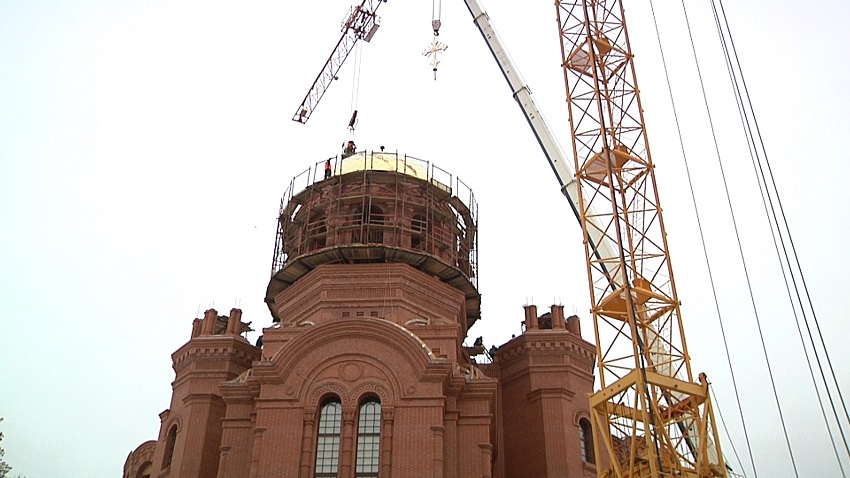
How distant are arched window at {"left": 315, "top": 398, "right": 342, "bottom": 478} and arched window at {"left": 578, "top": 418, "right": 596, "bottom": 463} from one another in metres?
10.7

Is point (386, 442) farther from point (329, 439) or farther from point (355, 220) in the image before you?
point (355, 220)

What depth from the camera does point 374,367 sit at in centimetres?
2841

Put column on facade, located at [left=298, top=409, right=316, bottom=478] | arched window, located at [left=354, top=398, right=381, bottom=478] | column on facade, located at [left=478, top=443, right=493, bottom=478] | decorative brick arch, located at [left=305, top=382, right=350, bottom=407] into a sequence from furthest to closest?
decorative brick arch, located at [left=305, top=382, right=350, bottom=407]
column on facade, located at [left=478, top=443, right=493, bottom=478]
arched window, located at [left=354, top=398, right=381, bottom=478]
column on facade, located at [left=298, top=409, right=316, bottom=478]

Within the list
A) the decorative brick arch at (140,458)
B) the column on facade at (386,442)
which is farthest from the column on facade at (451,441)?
the decorative brick arch at (140,458)

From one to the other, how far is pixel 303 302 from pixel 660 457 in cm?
1576

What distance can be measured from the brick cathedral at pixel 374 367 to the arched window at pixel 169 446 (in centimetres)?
5

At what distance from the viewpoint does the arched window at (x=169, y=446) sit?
3362cm

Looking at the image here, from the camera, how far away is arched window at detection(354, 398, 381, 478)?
27156 mm

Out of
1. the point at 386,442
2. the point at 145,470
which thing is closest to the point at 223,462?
the point at 386,442

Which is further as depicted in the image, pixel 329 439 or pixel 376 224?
pixel 376 224

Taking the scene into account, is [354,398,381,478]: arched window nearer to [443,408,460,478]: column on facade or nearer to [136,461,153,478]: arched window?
[443,408,460,478]: column on facade

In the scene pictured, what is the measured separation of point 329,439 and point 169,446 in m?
9.88

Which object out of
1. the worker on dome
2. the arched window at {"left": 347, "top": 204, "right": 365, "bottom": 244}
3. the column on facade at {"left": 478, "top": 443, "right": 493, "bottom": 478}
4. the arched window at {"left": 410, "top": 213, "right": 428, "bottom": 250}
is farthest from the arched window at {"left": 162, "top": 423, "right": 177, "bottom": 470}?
the worker on dome

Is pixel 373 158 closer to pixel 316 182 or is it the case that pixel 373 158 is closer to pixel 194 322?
pixel 316 182
